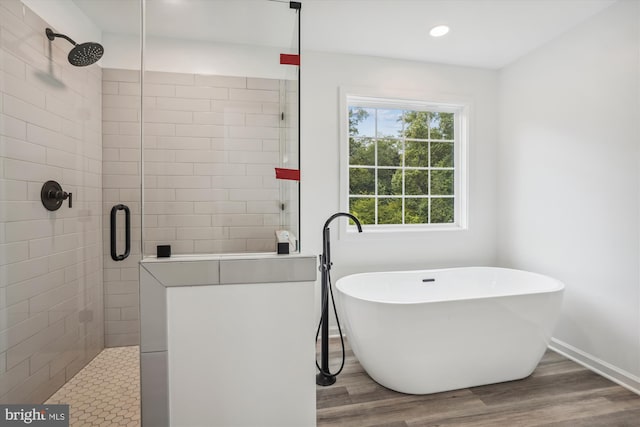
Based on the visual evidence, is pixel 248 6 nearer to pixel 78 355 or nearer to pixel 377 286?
pixel 78 355

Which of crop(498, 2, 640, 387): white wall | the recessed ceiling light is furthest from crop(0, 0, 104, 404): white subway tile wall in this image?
crop(498, 2, 640, 387): white wall

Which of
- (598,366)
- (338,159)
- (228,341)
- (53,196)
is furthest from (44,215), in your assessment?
(598,366)

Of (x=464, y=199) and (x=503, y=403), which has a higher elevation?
(x=464, y=199)

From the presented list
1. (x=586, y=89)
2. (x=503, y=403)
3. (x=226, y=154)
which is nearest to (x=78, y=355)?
(x=226, y=154)

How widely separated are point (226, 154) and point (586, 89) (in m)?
2.56

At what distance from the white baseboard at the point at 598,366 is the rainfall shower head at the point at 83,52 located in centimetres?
348

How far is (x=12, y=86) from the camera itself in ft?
4.76

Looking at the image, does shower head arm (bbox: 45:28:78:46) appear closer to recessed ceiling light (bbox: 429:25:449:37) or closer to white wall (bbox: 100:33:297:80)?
white wall (bbox: 100:33:297:80)

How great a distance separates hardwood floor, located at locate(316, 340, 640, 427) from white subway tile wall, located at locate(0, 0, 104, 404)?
135 centimetres

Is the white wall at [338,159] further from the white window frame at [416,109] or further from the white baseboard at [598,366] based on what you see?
the white baseboard at [598,366]

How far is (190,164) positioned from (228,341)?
32.0 inches

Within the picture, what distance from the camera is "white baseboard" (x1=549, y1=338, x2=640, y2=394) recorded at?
212 centimetres

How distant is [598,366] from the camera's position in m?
2.32

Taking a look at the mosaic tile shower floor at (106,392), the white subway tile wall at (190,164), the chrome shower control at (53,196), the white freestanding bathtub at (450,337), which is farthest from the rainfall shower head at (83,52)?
the white freestanding bathtub at (450,337)
